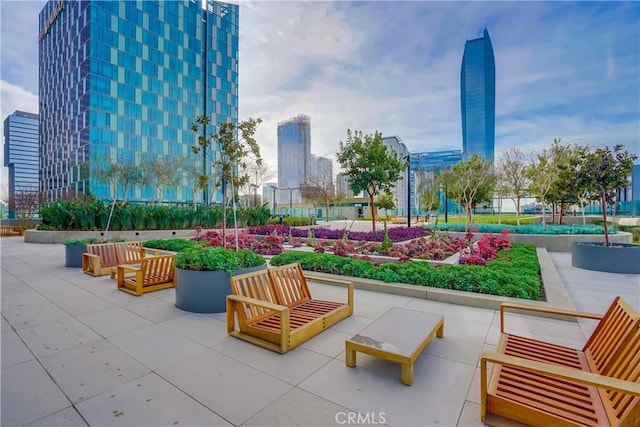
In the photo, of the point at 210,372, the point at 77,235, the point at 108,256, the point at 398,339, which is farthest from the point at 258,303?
the point at 77,235

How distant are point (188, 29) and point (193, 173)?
31.0m

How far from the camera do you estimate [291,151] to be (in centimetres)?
7256

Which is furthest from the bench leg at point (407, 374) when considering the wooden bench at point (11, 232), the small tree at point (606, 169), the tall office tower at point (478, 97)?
the tall office tower at point (478, 97)

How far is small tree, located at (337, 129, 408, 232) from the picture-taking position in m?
13.9

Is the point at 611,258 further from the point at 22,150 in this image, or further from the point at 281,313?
the point at 22,150

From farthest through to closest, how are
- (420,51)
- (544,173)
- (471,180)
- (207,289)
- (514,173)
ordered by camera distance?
(471,180) → (514,173) → (544,173) → (420,51) → (207,289)

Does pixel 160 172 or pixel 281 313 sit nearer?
pixel 281 313

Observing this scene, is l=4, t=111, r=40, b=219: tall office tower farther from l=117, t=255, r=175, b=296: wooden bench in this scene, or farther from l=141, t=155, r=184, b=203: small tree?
→ l=117, t=255, r=175, b=296: wooden bench

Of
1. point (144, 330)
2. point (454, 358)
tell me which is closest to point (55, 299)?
point (144, 330)

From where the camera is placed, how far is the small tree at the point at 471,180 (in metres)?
21.0

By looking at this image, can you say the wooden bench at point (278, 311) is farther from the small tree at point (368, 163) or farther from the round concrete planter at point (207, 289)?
the small tree at point (368, 163)

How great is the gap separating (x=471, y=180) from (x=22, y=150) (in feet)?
228

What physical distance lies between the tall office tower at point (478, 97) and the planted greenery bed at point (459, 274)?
139m

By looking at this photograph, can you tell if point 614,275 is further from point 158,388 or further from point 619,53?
point 619,53
